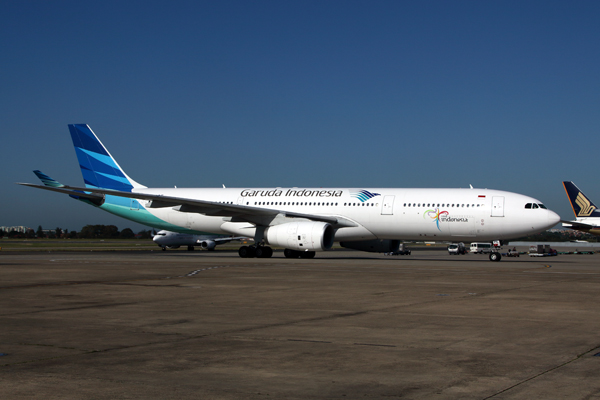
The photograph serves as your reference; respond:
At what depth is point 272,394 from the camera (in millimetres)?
5227

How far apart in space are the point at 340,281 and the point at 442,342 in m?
9.47

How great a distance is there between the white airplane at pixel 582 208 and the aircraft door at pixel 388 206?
3489 centimetres

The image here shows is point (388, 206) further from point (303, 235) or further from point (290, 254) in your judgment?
point (290, 254)

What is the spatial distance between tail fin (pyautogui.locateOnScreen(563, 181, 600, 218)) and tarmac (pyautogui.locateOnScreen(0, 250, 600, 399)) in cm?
5199

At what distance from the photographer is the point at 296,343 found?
7.57 m

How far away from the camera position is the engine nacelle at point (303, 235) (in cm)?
2903

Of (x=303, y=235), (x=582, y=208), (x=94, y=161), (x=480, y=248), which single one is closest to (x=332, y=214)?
(x=303, y=235)

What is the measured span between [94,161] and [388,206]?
62.7ft

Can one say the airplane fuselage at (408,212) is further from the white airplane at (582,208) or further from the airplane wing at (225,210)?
the white airplane at (582,208)

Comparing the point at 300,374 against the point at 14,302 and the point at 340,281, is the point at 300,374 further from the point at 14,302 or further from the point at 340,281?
the point at 340,281

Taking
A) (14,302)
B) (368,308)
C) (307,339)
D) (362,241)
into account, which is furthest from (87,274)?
(362,241)

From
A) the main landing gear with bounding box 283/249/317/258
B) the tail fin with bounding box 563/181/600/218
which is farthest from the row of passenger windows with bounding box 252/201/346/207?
the tail fin with bounding box 563/181/600/218

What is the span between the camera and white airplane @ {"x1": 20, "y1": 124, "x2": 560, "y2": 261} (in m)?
29.2

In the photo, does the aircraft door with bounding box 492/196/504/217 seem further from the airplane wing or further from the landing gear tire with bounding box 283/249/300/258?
the landing gear tire with bounding box 283/249/300/258
